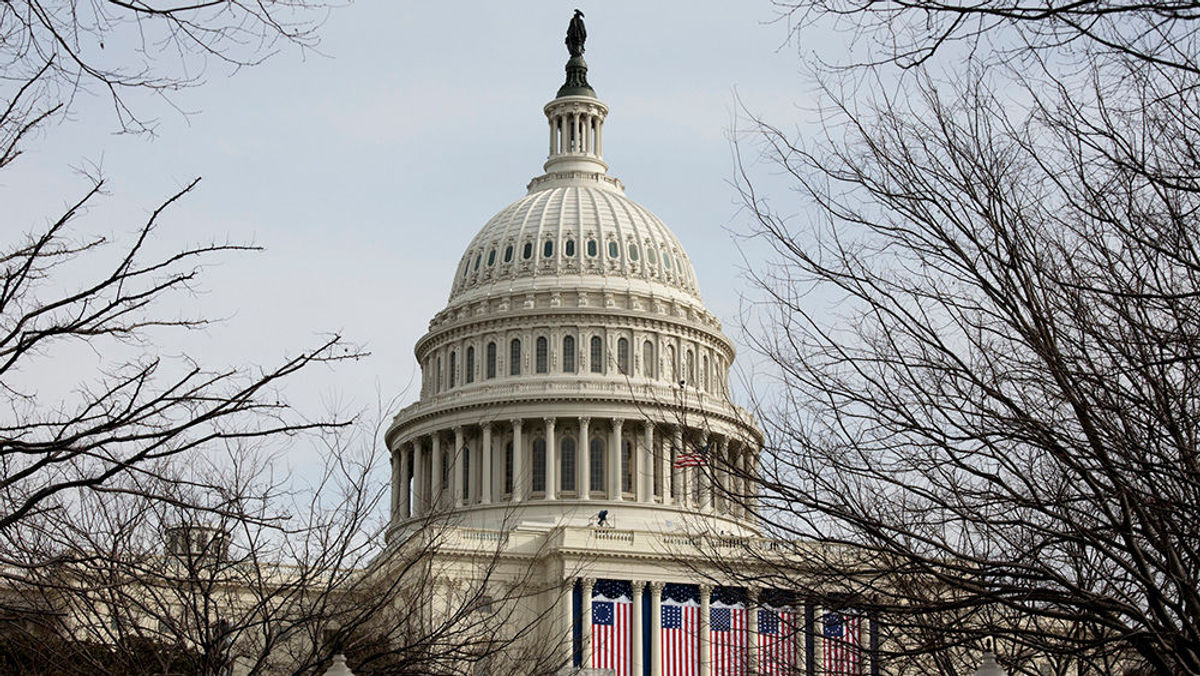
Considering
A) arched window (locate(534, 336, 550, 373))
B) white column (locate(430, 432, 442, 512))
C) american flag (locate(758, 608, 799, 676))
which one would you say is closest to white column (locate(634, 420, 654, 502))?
arched window (locate(534, 336, 550, 373))

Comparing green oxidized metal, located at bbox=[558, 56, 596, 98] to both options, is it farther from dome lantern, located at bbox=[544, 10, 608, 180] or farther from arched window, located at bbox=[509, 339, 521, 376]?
arched window, located at bbox=[509, 339, 521, 376]

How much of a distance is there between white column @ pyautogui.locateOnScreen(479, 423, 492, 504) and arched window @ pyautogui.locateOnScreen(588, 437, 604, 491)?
5.76m

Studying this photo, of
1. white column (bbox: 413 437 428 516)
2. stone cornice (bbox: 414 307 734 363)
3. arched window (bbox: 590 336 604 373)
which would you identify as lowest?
white column (bbox: 413 437 428 516)

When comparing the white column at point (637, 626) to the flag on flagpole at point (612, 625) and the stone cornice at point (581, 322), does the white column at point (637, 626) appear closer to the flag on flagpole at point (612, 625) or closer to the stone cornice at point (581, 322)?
the flag on flagpole at point (612, 625)

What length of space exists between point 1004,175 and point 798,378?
2.91 metres

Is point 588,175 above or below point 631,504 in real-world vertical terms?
above

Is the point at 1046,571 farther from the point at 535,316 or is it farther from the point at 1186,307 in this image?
the point at 535,316

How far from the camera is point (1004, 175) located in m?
16.5

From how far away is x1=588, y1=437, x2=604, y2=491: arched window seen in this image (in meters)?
96.1

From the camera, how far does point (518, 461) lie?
3745 inches

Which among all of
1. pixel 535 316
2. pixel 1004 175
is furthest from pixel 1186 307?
pixel 535 316

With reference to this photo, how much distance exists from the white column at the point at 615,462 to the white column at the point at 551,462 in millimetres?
3076

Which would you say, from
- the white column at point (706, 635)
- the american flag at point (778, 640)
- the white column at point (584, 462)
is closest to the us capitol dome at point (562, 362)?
the white column at point (584, 462)

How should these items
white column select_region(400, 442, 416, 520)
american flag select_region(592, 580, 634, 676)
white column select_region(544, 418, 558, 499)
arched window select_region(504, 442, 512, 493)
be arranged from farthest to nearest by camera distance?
white column select_region(400, 442, 416, 520), arched window select_region(504, 442, 512, 493), white column select_region(544, 418, 558, 499), american flag select_region(592, 580, 634, 676)
